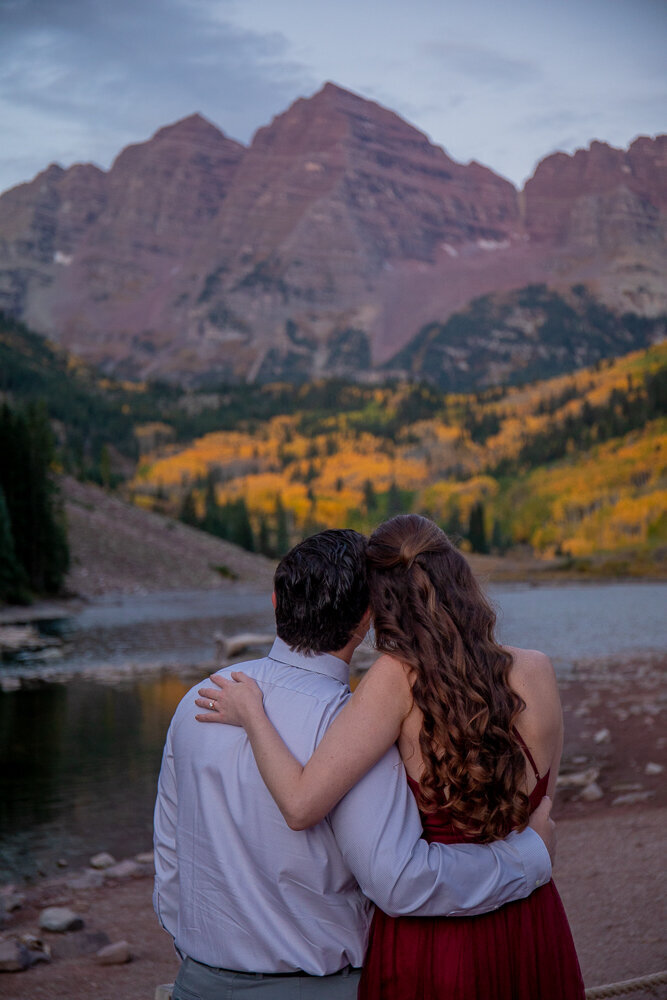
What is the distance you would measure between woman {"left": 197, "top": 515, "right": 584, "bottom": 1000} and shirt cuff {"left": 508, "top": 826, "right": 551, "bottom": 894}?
0.04 m

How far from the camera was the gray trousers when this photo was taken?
268 cm

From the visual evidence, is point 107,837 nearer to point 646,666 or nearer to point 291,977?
point 291,977

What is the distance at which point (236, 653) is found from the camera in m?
28.2

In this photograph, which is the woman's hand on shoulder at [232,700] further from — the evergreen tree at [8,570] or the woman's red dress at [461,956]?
the evergreen tree at [8,570]

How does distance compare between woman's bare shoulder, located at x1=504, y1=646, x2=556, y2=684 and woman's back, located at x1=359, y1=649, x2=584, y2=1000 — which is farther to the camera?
→ woman's bare shoulder, located at x1=504, y1=646, x2=556, y2=684

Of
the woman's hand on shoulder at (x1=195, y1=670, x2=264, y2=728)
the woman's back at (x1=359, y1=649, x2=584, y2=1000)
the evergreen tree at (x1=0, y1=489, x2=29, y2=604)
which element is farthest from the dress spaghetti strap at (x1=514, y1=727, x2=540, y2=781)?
the evergreen tree at (x1=0, y1=489, x2=29, y2=604)

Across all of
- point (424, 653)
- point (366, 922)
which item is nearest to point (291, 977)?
point (366, 922)

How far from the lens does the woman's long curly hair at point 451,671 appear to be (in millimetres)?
2637

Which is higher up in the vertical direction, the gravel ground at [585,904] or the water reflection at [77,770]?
the gravel ground at [585,904]

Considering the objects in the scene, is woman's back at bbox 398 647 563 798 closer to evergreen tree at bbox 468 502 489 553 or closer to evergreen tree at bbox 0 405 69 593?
evergreen tree at bbox 0 405 69 593

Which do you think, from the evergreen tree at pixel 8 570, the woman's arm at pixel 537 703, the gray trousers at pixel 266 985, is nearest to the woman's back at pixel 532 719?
the woman's arm at pixel 537 703

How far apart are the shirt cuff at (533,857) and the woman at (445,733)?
42 mm

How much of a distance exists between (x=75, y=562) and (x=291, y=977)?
6389cm

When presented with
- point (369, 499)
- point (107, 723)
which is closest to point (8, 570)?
point (107, 723)
